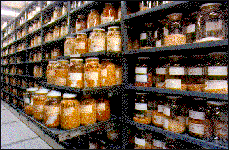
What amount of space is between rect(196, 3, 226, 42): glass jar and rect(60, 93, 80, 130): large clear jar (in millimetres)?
982

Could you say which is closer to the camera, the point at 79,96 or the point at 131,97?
the point at 79,96

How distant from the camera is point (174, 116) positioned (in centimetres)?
121

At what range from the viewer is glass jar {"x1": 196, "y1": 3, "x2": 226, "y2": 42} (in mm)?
1063

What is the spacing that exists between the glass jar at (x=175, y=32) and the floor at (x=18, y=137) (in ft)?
5.33

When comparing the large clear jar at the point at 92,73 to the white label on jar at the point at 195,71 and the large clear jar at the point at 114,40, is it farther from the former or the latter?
the white label on jar at the point at 195,71

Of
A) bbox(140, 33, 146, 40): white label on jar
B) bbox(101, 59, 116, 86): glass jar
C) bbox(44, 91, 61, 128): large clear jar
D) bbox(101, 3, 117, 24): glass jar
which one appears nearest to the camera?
bbox(44, 91, 61, 128): large clear jar

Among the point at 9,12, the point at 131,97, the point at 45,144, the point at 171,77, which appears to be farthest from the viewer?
the point at 9,12

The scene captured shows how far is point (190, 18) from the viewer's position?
128cm

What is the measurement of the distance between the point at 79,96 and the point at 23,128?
5.53 feet

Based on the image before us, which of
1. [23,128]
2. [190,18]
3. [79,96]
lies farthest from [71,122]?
[23,128]

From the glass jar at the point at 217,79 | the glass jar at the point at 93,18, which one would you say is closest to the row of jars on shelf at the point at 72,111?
the glass jar at the point at 217,79

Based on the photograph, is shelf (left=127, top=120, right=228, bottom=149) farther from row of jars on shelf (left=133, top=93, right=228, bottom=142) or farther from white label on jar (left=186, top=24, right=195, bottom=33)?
white label on jar (left=186, top=24, right=195, bottom=33)

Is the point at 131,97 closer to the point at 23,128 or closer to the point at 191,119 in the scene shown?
the point at 191,119

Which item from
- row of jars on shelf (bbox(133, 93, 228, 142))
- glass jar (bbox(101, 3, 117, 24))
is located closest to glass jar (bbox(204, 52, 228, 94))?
row of jars on shelf (bbox(133, 93, 228, 142))
